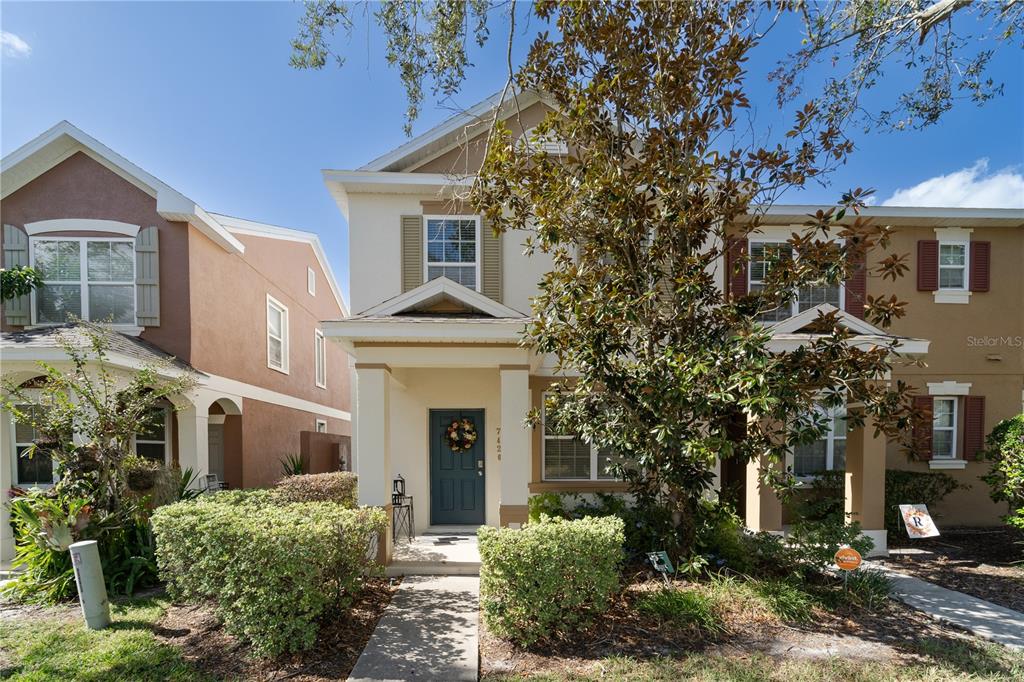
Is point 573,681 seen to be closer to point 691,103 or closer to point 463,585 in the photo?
point 463,585

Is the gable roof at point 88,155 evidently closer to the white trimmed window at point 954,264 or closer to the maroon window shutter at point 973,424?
the white trimmed window at point 954,264

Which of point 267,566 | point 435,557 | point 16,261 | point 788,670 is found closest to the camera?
point 788,670

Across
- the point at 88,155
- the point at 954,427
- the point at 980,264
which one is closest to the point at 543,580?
the point at 954,427

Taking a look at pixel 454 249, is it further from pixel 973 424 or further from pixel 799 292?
pixel 973 424

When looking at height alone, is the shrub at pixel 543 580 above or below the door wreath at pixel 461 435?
below

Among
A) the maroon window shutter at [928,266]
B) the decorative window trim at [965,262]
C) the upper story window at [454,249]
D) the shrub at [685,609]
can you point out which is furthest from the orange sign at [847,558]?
the decorative window trim at [965,262]

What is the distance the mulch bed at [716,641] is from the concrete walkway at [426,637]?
0.68 feet

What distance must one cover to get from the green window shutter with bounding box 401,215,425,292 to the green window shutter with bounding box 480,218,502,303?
1128 millimetres

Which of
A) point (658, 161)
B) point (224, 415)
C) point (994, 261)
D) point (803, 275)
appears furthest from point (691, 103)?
point (224, 415)

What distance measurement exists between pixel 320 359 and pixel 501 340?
11065 mm

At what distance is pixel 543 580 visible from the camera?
4.65 metres

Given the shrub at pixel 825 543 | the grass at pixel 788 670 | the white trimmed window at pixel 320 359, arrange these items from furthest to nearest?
the white trimmed window at pixel 320 359 < the shrub at pixel 825 543 < the grass at pixel 788 670

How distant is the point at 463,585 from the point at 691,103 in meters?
6.64

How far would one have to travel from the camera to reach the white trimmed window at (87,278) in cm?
887
